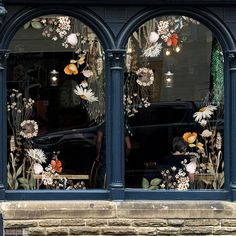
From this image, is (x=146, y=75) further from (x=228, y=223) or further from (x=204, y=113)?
(x=228, y=223)

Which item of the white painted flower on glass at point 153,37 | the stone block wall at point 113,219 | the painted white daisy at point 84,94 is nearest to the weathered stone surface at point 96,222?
the stone block wall at point 113,219

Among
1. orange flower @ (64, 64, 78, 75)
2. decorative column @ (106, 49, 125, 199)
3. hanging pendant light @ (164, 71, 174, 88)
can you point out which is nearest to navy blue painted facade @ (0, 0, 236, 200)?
decorative column @ (106, 49, 125, 199)

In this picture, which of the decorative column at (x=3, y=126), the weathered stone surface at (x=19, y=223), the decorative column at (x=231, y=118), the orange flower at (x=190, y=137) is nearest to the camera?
the weathered stone surface at (x=19, y=223)

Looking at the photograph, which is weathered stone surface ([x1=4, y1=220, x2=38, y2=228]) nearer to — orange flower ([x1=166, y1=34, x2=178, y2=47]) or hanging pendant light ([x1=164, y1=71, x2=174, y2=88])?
hanging pendant light ([x1=164, y1=71, x2=174, y2=88])

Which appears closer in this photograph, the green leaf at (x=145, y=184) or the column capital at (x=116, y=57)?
the column capital at (x=116, y=57)

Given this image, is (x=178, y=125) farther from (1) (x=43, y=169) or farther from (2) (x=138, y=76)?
(1) (x=43, y=169)

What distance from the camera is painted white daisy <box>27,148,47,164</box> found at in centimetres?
690

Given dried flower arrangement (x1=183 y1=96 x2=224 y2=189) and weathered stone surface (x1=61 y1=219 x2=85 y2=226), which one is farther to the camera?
dried flower arrangement (x1=183 y1=96 x2=224 y2=189)

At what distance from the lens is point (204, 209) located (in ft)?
22.0

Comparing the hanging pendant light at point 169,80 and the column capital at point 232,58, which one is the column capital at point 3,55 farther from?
the column capital at point 232,58

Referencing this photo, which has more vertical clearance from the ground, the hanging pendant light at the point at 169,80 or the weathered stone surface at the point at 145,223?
the hanging pendant light at the point at 169,80

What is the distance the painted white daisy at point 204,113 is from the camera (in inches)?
275

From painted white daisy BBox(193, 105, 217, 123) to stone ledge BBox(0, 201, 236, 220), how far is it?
1.07 meters

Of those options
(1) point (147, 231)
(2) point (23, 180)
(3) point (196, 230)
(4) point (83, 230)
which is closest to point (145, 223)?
(1) point (147, 231)
